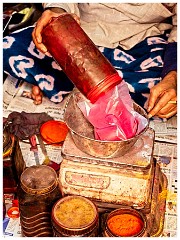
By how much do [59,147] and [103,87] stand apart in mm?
814

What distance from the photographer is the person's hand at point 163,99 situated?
1.94 metres

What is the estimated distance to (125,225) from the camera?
1620mm

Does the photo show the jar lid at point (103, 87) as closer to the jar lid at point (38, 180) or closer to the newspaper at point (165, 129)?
the jar lid at point (38, 180)

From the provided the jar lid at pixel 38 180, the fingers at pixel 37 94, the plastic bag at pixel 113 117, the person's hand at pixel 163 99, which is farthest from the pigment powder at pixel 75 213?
the fingers at pixel 37 94

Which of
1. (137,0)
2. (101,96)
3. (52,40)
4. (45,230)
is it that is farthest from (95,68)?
(137,0)

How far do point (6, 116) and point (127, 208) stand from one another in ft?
3.38

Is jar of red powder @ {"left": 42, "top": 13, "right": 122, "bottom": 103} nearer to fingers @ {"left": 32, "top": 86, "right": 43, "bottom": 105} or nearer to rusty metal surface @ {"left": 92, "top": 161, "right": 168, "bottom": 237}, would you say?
rusty metal surface @ {"left": 92, "top": 161, "right": 168, "bottom": 237}

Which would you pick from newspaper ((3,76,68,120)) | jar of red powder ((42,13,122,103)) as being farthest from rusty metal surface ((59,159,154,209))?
newspaper ((3,76,68,120))

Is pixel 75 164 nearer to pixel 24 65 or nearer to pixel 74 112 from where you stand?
pixel 74 112

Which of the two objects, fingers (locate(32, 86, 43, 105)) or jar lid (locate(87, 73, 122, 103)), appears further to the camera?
fingers (locate(32, 86, 43, 105))

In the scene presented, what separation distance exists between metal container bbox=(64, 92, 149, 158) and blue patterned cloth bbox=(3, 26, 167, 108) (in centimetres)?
69

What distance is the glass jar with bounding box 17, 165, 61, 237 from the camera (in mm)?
1691

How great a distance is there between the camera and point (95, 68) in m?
1.52

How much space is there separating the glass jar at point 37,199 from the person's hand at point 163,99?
49cm
